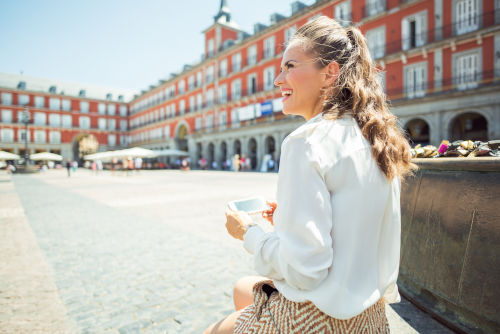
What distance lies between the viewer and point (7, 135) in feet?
154

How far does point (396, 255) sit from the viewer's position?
971 mm

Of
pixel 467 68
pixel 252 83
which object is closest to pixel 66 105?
pixel 252 83

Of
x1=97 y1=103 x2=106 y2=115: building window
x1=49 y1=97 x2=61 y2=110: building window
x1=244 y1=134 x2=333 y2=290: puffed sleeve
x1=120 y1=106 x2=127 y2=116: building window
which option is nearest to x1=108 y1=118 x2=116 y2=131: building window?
x1=97 y1=103 x2=106 y2=115: building window

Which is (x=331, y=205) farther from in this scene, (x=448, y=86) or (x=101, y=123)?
(x=101, y=123)

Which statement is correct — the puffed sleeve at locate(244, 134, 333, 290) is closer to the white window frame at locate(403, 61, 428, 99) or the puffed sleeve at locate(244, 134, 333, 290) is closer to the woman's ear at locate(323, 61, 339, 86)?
the woman's ear at locate(323, 61, 339, 86)

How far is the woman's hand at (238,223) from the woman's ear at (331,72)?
546mm

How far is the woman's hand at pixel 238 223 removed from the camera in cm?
104

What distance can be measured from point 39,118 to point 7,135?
16.9 ft

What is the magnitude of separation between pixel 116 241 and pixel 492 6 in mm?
20112

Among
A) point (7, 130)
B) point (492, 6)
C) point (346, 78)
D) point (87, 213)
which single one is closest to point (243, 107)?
point (492, 6)

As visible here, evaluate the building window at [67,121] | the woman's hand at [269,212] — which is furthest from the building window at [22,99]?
the woman's hand at [269,212]

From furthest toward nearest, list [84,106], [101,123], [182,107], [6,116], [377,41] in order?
[101,123] → [84,106] → [6,116] → [182,107] → [377,41]

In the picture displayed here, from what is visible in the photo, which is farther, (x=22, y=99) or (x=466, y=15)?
(x=22, y=99)

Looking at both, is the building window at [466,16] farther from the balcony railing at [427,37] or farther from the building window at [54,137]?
the building window at [54,137]
